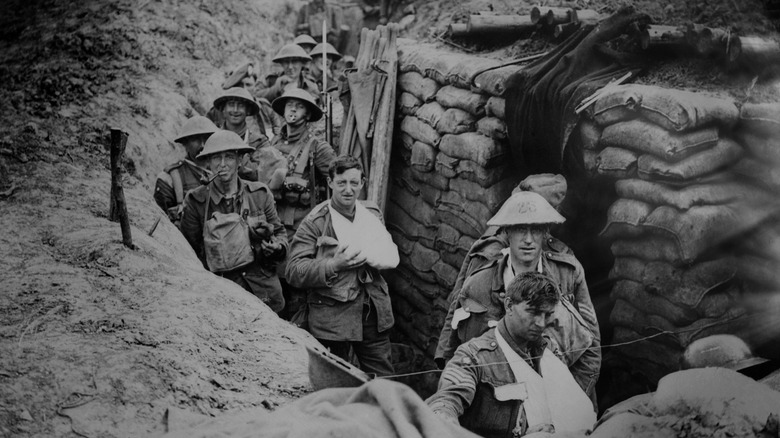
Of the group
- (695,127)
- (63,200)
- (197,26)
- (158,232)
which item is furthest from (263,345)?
(197,26)

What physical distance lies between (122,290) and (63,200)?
1.39 m

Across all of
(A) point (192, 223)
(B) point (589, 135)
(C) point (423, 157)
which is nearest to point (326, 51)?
(C) point (423, 157)

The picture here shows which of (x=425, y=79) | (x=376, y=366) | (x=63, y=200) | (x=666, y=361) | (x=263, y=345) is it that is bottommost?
(x=376, y=366)

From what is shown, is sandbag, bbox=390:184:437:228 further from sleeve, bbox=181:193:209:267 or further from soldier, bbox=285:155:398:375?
sleeve, bbox=181:193:209:267

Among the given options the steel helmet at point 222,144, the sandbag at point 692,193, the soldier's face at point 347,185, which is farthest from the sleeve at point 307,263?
the sandbag at point 692,193

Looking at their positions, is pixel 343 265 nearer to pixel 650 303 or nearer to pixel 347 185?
pixel 347 185

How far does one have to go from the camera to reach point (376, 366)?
529 cm

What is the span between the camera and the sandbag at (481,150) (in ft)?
18.7

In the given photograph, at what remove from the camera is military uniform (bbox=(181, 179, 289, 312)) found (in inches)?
212

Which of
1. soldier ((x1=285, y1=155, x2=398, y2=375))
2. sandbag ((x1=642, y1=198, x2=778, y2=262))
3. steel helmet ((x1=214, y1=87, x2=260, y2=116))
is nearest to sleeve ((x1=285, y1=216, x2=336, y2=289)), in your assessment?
soldier ((x1=285, y1=155, x2=398, y2=375))

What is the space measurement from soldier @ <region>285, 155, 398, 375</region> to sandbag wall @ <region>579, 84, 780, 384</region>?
1.56 m

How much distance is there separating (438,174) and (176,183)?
84.4 inches

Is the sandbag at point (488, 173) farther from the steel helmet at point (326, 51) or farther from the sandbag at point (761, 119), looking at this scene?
the steel helmet at point (326, 51)

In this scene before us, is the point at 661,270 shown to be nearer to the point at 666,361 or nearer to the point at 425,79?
the point at 666,361
